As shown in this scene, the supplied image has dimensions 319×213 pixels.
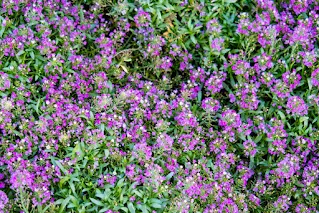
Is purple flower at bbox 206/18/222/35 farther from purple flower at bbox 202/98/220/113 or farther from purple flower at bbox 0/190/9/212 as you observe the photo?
purple flower at bbox 0/190/9/212

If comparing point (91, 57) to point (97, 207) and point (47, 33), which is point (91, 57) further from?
point (97, 207)

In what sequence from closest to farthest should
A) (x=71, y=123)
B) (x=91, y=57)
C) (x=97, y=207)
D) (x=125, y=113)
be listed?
1. (x=97, y=207)
2. (x=71, y=123)
3. (x=125, y=113)
4. (x=91, y=57)

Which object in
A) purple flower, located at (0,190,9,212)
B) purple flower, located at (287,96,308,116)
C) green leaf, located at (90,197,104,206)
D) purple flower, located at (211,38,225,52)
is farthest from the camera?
purple flower, located at (211,38,225,52)

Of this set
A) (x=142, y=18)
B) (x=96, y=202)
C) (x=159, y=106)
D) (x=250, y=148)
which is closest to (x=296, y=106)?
Answer: (x=250, y=148)

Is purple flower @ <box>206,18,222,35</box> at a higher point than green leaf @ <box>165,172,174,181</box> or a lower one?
higher

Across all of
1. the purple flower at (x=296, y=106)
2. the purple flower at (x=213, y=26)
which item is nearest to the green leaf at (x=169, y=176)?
the purple flower at (x=296, y=106)

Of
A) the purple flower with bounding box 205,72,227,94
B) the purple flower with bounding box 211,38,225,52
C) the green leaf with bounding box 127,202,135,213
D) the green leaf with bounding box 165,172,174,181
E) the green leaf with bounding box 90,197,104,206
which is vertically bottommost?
the green leaf with bounding box 127,202,135,213

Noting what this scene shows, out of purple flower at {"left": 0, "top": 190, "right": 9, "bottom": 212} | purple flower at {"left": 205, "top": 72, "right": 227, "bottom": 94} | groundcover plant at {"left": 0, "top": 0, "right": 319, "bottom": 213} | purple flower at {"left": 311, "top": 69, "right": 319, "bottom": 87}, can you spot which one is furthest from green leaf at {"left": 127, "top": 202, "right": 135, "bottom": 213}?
purple flower at {"left": 311, "top": 69, "right": 319, "bottom": 87}

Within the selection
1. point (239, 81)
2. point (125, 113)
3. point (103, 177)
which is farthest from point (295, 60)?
point (103, 177)

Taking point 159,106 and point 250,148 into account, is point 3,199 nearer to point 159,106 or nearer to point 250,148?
point 159,106
